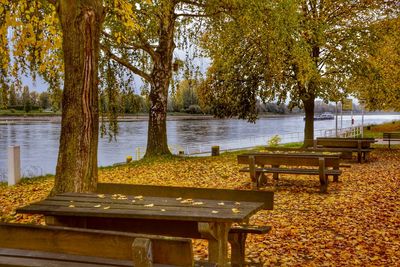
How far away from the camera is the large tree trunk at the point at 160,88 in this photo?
17.9 metres

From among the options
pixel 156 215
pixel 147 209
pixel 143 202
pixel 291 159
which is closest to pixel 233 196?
pixel 143 202

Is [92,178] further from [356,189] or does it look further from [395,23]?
[395,23]

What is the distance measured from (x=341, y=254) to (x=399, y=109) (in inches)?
1014

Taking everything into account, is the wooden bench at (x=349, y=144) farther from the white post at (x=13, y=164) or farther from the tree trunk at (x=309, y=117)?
the white post at (x=13, y=164)

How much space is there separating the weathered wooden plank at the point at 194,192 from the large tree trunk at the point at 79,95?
4.89 feet

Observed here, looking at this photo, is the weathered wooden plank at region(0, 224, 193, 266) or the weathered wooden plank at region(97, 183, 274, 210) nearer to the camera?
the weathered wooden plank at region(0, 224, 193, 266)

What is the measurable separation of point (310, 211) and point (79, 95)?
4.50m

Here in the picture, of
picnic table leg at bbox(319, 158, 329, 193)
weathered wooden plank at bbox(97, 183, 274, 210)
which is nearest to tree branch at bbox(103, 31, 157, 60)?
picnic table leg at bbox(319, 158, 329, 193)

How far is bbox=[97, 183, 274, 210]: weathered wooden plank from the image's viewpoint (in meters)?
5.36

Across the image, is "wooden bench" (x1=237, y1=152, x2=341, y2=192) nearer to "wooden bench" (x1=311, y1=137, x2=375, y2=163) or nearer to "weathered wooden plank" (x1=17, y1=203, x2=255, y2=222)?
"weathered wooden plank" (x1=17, y1=203, x2=255, y2=222)

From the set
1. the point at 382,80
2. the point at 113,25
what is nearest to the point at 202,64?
the point at 113,25

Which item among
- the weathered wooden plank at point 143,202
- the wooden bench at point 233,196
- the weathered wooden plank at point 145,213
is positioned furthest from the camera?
the wooden bench at point 233,196

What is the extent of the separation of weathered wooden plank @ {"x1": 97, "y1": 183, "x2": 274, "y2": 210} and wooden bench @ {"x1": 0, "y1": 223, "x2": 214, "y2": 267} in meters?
2.22

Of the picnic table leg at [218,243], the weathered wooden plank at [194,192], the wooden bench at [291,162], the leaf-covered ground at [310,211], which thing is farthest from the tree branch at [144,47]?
the picnic table leg at [218,243]
